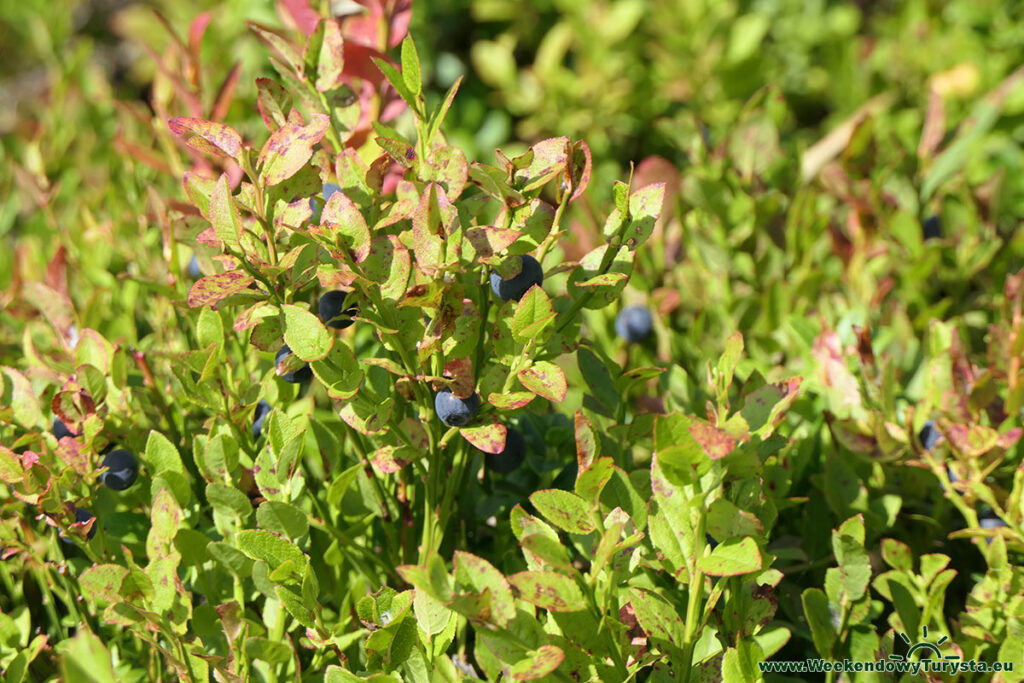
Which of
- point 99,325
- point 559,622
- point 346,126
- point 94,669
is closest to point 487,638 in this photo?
point 559,622

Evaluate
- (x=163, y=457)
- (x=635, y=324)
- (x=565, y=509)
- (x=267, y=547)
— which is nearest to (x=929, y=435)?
(x=635, y=324)

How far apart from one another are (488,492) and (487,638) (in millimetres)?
320

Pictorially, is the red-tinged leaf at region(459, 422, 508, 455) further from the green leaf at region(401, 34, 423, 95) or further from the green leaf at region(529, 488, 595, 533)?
the green leaf at region(401, 34, 423, 95)

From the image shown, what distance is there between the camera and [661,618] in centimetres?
77

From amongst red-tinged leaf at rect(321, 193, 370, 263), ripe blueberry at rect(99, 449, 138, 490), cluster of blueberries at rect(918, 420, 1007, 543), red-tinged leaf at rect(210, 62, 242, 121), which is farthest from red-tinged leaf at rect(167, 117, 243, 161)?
cluster of blueberries at rect(918, 420, 1007, 543)

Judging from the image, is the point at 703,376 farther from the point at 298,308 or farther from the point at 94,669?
the point at 94,669

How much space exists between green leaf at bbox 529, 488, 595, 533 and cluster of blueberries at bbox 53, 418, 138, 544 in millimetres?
440

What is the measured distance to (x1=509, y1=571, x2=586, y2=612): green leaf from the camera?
695 millimetres

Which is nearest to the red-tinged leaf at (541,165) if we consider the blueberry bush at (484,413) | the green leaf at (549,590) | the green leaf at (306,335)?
the blueberry bush at (484,413)

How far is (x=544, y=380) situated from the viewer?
29.3 inches

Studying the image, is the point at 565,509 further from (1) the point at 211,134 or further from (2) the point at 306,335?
(1) the point at 211,134

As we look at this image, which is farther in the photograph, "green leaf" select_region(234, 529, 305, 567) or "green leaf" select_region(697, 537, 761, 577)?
"green leaf" select_region(234, 529, 305, 567)

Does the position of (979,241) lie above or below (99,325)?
below

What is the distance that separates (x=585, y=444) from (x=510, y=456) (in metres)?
0.19
